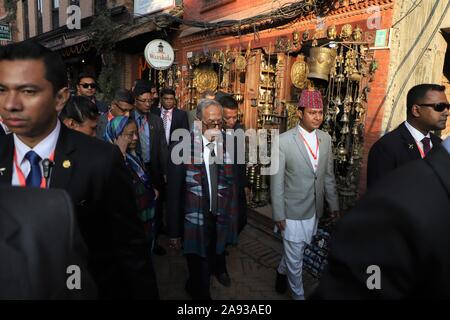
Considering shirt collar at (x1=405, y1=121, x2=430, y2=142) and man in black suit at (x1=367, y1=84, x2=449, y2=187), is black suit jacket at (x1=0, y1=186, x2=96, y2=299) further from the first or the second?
shirt collar at (x1=405, y1=121, x2=430, y2=142)

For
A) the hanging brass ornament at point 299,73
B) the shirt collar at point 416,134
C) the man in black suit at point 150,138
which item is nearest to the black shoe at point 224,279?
the man in black suit at point 150,138

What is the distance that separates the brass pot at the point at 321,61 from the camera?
474 cm

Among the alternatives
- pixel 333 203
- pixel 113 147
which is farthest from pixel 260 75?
pixel 113 147

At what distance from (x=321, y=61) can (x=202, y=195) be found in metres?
2.85

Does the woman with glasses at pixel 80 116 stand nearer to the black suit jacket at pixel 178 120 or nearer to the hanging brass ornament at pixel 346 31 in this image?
the black suit jacket at pixel 178 120

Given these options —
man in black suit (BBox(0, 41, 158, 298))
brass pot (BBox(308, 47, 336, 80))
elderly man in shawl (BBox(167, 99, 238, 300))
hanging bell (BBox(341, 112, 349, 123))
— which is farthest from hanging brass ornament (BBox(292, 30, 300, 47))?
man in black suit (BBox(0, 41, 158, 298))

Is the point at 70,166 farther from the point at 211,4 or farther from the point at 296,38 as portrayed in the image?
the point at 211,4

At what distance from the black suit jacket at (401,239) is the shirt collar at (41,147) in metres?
1.29

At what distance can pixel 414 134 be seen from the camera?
9.86ft

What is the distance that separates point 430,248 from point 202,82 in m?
7.77

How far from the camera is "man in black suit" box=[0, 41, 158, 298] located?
4.62 feet

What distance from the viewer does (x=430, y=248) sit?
33.4 inches

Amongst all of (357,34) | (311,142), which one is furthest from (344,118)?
(311,142)

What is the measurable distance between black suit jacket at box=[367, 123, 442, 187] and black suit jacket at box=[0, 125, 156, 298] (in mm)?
2180
